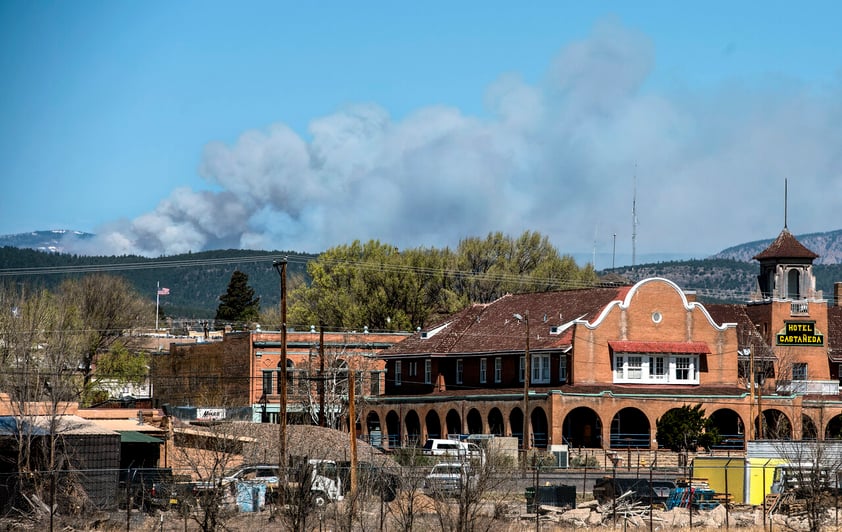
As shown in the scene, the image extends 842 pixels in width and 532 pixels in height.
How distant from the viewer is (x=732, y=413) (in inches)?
3194

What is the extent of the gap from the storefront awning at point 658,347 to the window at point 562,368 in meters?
2.65

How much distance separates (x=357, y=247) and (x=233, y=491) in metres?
74.6

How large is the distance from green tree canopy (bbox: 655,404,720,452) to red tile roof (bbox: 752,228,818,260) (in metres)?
22.1

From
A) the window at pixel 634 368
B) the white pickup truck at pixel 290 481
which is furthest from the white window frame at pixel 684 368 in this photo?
the white pickup truck at pixel 290 481

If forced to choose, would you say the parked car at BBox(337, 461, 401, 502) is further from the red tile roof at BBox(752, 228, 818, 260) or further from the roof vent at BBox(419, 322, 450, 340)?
the red tile roof at BBox(752, 228, 818, 260)

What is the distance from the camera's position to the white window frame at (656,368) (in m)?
78.4

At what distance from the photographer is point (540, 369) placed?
80.3m

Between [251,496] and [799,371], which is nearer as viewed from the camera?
[251,496]

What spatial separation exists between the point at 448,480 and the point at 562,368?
27.8 metres

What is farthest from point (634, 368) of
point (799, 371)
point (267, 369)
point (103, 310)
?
point (103, 310)

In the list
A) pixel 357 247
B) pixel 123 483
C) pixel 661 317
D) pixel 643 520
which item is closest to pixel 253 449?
pixel 123 483

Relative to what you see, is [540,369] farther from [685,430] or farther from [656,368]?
[685,430]

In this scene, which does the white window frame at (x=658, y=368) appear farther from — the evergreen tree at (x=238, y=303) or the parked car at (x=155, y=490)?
the evergreen tree at (x=238, y=303)

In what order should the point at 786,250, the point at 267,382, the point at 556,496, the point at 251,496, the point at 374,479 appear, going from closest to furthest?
the point at 374,479, the point at 251,496, the point at 556,496, the point at 267,382, the point at 786,250
